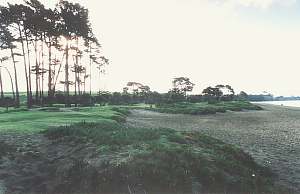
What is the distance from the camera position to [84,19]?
58.1 m

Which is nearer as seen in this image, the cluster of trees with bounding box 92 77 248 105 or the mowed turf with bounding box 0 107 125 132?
the mowed turf with bounding box 0 107 125 132

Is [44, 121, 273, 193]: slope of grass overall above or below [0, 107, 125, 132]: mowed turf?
below

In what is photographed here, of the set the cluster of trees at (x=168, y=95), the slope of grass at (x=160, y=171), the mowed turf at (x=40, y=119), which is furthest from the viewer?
the cluster of trees at (x=168, y=95)

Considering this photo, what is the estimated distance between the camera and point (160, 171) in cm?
1204

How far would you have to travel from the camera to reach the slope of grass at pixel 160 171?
456 inches

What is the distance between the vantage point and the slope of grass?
1159 cm

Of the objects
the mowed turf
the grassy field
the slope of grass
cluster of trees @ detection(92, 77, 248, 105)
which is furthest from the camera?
cluster of trees @ detection(92, 77, 248, 105)

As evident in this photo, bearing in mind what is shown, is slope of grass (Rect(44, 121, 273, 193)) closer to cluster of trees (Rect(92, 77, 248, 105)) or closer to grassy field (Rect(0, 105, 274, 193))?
grassy field (Rect(0, 105, 274, 193))

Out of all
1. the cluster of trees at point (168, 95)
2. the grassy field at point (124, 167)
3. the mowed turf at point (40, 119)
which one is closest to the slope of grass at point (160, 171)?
the grassy field at point (124, 167)

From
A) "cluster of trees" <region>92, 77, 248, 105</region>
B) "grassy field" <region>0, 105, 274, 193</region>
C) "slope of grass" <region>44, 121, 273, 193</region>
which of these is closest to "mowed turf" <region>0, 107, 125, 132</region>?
"grassy field" <region>0, 105, 274, 193</region>

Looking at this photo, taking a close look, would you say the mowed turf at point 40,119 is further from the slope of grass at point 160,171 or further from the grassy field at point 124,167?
the slope of grass at point 160,171

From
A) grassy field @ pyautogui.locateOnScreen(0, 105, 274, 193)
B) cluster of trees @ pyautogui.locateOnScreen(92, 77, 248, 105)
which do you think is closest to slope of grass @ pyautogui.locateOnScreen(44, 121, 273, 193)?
grassy field @ pyautogui.locateOnScreen(0, 105, 274, 193)

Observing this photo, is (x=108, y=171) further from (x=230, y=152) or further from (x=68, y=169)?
(x=230, y=152)

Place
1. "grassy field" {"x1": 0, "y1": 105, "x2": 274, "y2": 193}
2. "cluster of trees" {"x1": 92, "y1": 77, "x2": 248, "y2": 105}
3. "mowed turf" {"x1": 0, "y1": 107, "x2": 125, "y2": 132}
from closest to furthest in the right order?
"grassy field" {"x1": 0, "y1": 105, "x2": 274, "y2": 193}, "mowed turf" {"x1": 0, "y1": 107, "x2": 125, "y2": 132}, "cluster of trees" {"x1": 92, "y1": 77, "x2": 248, "y2": 105}
